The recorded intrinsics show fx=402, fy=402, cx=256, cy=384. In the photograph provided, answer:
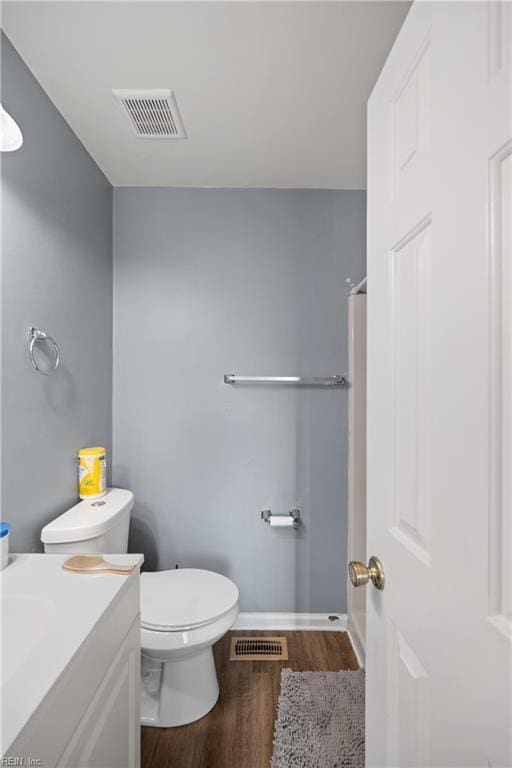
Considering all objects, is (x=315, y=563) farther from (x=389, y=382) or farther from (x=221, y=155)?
(x=221, y=155)

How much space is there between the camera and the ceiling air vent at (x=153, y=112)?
1.41 meters

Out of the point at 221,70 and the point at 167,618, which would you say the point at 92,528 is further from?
the point at 221,70

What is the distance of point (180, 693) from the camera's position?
5.00 ft

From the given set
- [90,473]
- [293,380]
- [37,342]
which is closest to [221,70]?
[37,342]

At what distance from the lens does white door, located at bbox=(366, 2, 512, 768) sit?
459 millimetres

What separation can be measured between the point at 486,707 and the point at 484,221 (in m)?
0.57

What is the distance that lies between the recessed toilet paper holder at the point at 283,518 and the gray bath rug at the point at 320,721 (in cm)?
61

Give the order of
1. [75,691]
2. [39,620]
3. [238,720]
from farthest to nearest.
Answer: [238,720] < [39,620] < [75,691]

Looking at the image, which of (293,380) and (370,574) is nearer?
(370,574)

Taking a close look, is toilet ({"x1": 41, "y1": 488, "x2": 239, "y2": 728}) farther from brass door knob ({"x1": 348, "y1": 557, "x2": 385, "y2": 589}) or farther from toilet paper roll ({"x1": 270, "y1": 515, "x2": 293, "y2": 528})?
brass door knob ({"x1": 348, "y1": 557, "x2": 385, "y2": 589})

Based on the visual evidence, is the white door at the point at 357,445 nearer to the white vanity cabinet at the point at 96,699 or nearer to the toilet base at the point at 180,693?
the toilet base at the point at 180,693

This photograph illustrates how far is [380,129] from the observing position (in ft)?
2.75

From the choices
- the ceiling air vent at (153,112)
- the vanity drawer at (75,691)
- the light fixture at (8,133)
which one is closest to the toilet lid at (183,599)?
the vanity drawer at (75,691)

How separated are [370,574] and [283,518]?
4.05 feet
